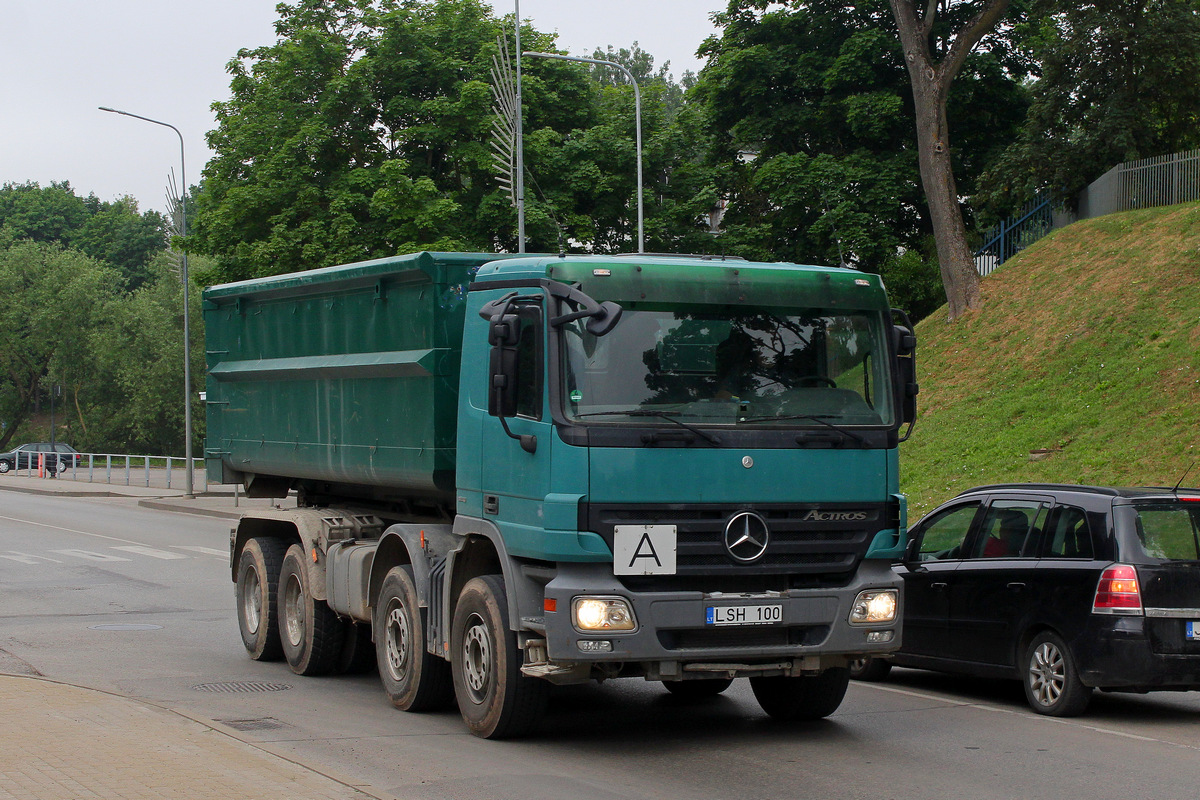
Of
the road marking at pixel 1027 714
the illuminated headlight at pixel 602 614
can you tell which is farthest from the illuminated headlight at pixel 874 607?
the road marking at pixel 1027 714

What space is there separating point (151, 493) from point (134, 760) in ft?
120

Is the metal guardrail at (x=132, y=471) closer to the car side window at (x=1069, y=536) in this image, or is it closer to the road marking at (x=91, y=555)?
the road marking at (x=91, y=555)

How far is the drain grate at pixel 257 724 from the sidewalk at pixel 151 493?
792 inches

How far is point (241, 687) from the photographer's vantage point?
33.3 feet

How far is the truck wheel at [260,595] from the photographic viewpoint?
37.0 feet

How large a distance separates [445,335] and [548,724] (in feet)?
8.60

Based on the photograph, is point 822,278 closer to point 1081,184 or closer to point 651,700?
point 651,700

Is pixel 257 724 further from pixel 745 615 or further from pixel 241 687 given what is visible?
pixel 745 615

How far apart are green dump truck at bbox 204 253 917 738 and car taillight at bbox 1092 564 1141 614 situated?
1.54 m

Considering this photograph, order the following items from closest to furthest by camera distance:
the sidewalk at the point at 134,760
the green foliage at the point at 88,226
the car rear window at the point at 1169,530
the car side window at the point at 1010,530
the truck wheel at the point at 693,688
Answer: the sidewalk at the point at 134,760 → the car rear window at the point at 1169,530 → the car side window at the point at 1010,530 → the truck wheel at the point at 693,688 → the green foliage at the point at 88,226

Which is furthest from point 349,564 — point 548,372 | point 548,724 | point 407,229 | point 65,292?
point 65,292

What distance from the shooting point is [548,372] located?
7.27 m

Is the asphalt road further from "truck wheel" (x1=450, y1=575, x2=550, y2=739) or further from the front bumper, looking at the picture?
the front bumper

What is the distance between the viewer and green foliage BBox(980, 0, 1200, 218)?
1142 inches
